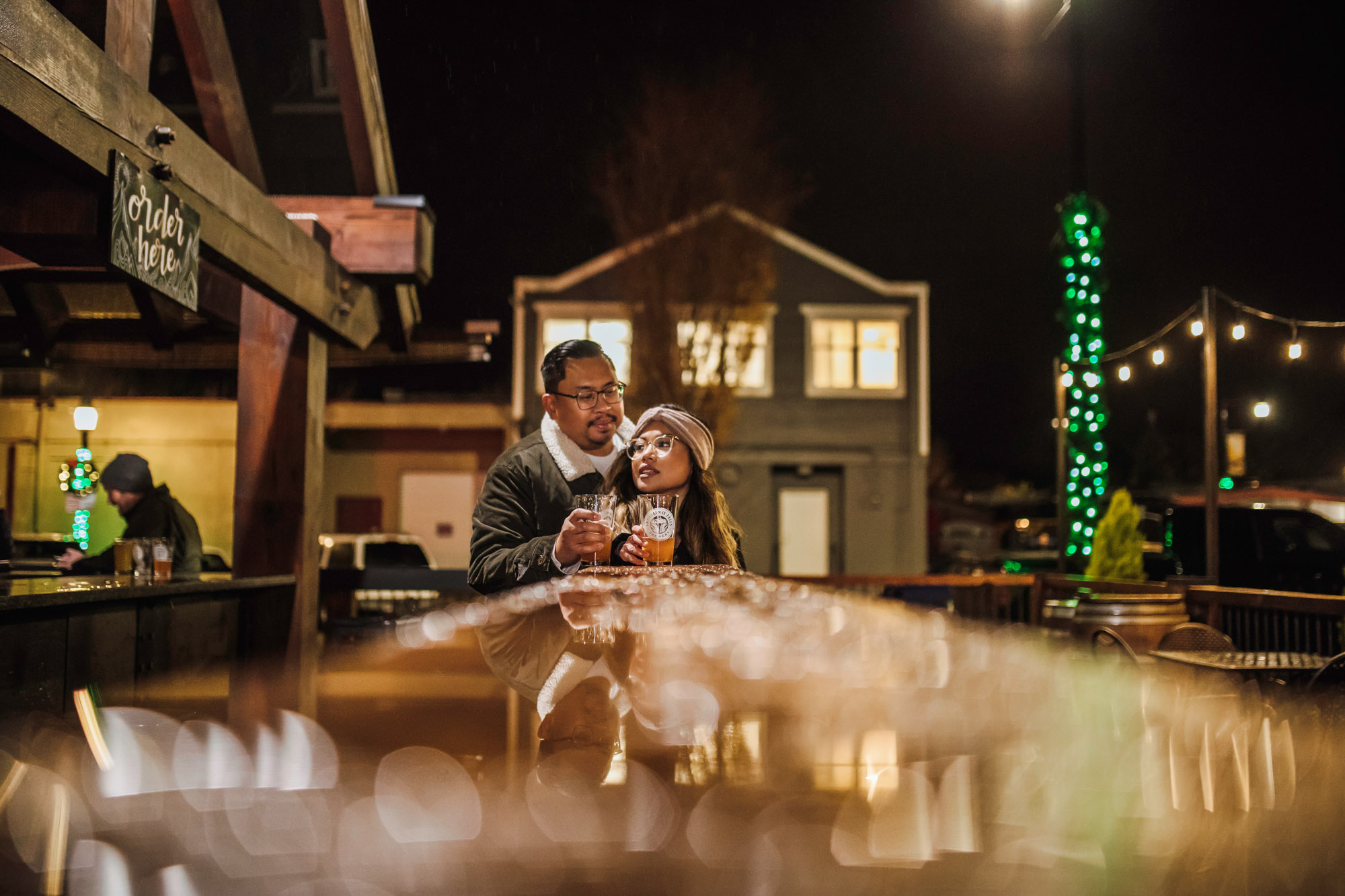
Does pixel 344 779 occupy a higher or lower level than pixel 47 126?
lower

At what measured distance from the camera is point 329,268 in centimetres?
502

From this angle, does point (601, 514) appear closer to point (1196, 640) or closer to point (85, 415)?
point (1196, 640)

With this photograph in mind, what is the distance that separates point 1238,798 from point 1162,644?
5.82 meters

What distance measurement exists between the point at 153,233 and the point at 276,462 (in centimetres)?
247

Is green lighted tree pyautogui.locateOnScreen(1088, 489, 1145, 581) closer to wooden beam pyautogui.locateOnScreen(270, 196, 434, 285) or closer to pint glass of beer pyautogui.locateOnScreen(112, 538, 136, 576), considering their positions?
wooden beam pyautogui.locateOnScreen(270, 196, 434, 285)

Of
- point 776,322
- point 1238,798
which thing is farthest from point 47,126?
point 776,322

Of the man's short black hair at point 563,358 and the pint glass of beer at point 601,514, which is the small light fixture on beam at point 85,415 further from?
the pint glass of beer at point 601,514

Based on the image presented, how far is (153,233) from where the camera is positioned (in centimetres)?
306

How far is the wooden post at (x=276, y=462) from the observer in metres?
5.30

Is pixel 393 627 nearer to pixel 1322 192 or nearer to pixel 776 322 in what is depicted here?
pixel 1322 192

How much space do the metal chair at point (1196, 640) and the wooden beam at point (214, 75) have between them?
566 cm

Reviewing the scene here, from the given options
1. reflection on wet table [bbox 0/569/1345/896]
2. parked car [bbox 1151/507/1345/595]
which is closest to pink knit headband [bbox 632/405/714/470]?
reflection on wet table [bbox 0/569/1345/896]

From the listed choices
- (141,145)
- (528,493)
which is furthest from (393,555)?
(528,493)

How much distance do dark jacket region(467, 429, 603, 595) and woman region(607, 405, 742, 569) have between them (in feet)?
0.38
